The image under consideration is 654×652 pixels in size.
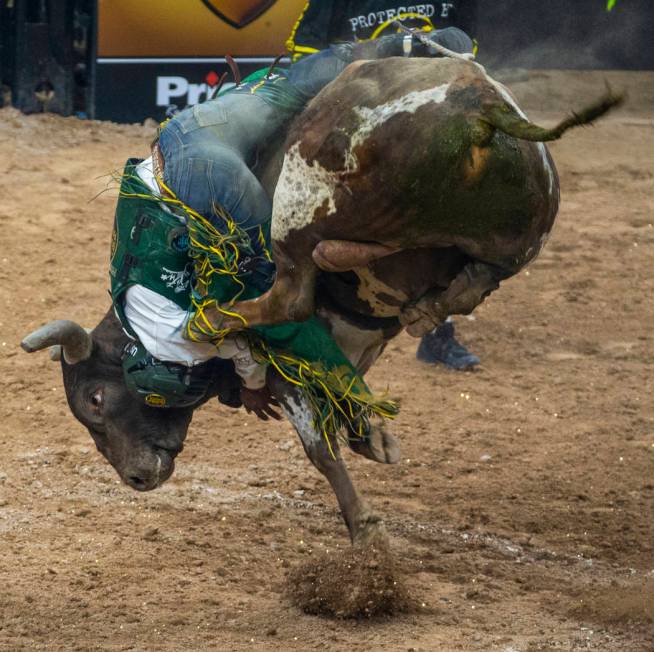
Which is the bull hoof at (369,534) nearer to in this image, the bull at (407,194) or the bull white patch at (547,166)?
the bull at (407,194)

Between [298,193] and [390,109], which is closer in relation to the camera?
[390,109]

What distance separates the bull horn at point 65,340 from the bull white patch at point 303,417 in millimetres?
722

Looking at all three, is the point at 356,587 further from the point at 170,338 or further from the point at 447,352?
the point at 447,352

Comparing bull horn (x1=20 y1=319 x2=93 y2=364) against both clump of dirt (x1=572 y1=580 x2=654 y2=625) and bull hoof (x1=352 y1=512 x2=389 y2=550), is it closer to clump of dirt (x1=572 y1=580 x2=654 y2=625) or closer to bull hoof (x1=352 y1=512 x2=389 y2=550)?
bull hoof (x1=352 y1=512 x2=389 y2=550)

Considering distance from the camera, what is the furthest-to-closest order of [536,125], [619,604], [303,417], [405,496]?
[405,496]
[619,604]
[303,417]
[536,125]

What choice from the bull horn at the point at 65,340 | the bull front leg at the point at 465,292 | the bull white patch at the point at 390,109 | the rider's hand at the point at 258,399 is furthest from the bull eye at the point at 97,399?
the bull white patch at the point at 390,109

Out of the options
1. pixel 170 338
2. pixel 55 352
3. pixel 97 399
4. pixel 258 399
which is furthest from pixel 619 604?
pixel 55 352

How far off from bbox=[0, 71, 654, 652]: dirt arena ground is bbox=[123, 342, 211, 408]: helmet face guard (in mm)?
777

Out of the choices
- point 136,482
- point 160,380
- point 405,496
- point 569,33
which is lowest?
point 405,496

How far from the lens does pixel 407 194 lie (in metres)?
3.39

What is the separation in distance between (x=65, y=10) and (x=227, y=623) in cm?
703

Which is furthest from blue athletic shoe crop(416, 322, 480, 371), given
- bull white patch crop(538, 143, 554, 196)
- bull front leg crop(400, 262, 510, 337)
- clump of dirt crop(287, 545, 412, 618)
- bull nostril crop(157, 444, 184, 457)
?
bull white patch crop(538, 143, 554, 196)

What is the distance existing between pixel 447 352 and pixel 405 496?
1601 millimetres

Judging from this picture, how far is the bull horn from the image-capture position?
13.9 feet
